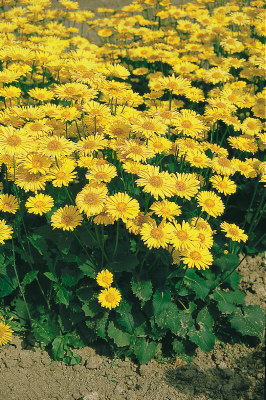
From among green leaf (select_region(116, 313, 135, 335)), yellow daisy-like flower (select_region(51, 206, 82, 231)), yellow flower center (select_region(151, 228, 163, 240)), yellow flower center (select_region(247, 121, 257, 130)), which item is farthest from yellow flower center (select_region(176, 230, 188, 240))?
yellow flower center (select_region(247, 121, 257, 130))

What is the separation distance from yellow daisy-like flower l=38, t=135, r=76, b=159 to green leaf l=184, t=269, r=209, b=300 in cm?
121

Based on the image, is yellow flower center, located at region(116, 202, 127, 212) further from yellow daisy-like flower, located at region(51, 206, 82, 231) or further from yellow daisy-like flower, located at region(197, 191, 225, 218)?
yellow daisy-like flower, located at region(197, 191, 225, 218)

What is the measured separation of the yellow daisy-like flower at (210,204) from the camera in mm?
2409

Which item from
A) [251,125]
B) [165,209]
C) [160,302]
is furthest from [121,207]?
[251,125]

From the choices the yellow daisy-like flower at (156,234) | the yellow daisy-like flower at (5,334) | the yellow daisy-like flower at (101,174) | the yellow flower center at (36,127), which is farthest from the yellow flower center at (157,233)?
the yellow daisy-like flower at (5,334)

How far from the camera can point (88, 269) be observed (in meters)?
2.39

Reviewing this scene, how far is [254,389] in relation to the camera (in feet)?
7.94

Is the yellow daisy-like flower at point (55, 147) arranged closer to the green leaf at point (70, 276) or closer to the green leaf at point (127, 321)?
the green leaf at point (70, 276)

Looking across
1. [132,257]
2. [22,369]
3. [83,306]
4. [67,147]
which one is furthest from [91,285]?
[67,147]

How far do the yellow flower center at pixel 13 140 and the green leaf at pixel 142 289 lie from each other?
3.83 feet

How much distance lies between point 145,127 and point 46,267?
1272 millimetres

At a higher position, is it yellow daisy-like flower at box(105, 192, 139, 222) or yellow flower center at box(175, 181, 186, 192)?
yellow flower center at box(175, 181, 186, 192)

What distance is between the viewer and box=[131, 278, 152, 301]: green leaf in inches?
92.8

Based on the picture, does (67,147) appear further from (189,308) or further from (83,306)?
(189,308)
